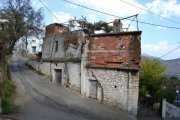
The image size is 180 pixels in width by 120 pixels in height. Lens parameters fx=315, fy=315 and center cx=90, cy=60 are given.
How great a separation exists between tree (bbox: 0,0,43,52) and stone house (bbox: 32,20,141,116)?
5235 mm

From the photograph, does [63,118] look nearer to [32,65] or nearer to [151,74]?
[151,74]

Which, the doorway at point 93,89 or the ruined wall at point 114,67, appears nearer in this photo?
the ruined wall at point 114,67

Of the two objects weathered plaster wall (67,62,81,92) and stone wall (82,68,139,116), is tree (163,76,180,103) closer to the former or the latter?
stone wall (82,68,139,116)

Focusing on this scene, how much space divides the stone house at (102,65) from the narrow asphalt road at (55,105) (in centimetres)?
77

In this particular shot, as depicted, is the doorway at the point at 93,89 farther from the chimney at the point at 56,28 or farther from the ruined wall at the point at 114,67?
the chimney at the point at 56,28

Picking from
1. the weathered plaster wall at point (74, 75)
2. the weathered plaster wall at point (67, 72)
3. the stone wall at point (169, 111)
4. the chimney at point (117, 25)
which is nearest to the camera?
the stone wall at point (169, 111)

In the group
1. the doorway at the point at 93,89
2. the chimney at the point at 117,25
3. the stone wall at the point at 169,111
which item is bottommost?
the stone wall at the point at 169,111

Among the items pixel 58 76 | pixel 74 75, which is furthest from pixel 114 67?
pixel 58 76

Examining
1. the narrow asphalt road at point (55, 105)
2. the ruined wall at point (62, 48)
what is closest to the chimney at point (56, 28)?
the ruined wall at point (62, 48)

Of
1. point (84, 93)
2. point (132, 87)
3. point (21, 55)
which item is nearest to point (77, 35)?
point (84, 93)

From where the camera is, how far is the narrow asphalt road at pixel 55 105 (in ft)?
60.2

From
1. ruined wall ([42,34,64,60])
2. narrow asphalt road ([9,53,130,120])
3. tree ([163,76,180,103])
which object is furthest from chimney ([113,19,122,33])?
tree ([163,76,180,103])

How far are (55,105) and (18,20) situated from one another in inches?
567

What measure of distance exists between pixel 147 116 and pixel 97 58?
18.6ft
